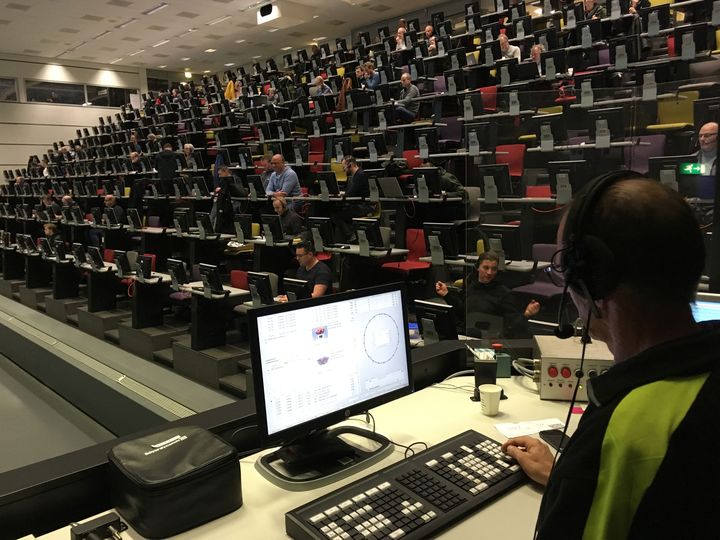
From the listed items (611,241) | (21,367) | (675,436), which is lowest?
(21,367)

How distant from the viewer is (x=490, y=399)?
1714 mm

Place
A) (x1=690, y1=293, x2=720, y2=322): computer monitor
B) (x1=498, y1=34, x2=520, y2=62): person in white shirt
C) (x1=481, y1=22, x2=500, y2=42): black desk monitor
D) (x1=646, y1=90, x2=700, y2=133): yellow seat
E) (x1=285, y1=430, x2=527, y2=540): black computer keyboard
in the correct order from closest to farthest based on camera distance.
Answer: (x1=285, y1=430, x2=527, y2=540): black computer keyboard, (x1=690, y1=293, x2=720, y2=322): computer monitor, (x1=646, y1=90, x2=700, y2=133): yellow seat, (x1=498, y1=34, x2=520, y2=62): person in white shirt, (x1=481, y1=22, x2=500, y2=42): black desk monitor

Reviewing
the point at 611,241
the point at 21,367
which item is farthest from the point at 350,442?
the point at 21,367

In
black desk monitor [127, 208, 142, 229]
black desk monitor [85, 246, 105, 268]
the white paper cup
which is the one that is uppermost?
black desk monitor [127, 208, 142, 229]

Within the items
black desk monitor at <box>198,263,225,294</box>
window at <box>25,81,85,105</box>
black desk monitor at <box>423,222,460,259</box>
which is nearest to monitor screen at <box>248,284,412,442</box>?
black desk monitor at <box>423,222,460,259</box>

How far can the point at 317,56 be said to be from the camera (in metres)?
11.7

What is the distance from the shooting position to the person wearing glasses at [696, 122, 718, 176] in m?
3.21

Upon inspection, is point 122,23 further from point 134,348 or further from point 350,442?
point 350,442

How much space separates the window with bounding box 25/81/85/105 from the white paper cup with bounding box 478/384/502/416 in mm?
17548

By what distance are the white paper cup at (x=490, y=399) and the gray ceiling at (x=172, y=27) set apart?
11.5 meters

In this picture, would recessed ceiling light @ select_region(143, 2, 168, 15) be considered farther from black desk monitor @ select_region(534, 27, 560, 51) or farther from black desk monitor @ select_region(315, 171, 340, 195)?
black desk monitor @ select_region(534, 27, 560, 51)

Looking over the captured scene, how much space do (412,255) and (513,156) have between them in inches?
61.9

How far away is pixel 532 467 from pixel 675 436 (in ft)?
2.37

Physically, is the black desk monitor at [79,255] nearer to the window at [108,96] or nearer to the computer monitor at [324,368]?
the computer monitor at [324,368]
